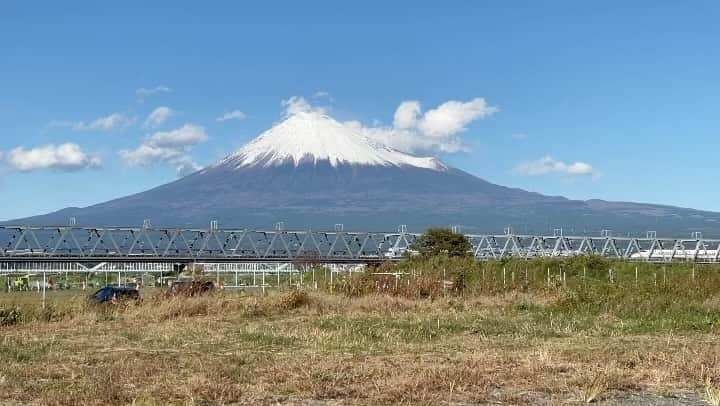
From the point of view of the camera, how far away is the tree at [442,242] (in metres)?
68.1

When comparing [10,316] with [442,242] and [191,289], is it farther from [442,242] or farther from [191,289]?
[442,242]

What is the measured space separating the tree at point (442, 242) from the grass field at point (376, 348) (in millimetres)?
39679

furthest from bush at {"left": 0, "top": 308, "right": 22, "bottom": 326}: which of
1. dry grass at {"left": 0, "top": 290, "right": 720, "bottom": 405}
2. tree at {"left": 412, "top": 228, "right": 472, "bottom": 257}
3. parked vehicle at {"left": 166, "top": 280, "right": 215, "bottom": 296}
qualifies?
tree at {"left": 412, "top": 228, "right": 472, "bottom": 257}

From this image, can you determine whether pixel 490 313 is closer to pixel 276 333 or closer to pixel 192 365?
pixel 276 333

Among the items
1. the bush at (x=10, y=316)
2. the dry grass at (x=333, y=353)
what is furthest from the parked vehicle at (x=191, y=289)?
the bush at (x=10, y=316)

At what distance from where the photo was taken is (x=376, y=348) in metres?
15.7

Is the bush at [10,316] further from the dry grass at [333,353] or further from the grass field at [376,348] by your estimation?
the dry grass at [333,353]

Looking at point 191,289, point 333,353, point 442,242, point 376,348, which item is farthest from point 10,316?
point 442,242

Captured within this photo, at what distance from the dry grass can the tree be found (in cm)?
4354

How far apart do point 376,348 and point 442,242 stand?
54.3 metres

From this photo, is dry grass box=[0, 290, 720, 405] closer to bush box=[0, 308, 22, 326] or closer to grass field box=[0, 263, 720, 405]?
grass field box=[0, 263, 720, 405]

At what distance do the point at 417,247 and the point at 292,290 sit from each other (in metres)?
46.9

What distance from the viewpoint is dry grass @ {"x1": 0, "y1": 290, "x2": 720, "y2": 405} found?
36.9 feet

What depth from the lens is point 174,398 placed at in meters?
10.8
